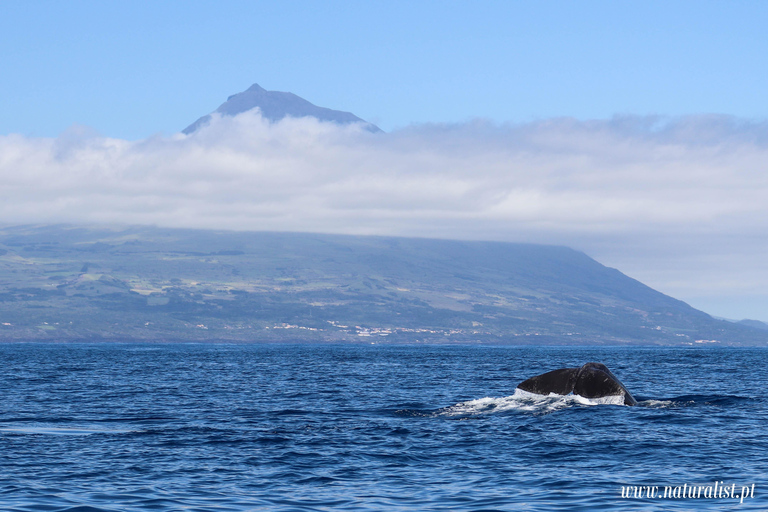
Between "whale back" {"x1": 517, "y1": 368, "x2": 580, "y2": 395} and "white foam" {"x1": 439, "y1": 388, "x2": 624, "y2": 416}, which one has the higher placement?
"whale back" {"x1": 517, "y1": 368, "x2": 580, "y2": 395}

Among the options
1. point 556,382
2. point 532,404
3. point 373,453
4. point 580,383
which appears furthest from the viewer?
point 532,404

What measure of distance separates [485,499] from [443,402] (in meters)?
21.7

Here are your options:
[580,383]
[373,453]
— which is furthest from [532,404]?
[373,453]

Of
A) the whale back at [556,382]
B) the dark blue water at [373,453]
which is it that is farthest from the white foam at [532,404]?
the whale back at [556,382]

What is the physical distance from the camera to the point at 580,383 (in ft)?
112

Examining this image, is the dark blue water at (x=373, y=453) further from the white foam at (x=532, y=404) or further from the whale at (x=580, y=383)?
the whale at (x=580, y=383)

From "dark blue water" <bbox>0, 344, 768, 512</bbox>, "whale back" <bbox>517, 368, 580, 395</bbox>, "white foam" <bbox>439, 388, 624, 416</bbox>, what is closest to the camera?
"dark blue water" <bbox>0, 344, 768, 512</bbox>

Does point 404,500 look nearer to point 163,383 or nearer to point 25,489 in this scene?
point 25,489

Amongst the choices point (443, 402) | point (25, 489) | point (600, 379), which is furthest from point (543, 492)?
point (443, 402)

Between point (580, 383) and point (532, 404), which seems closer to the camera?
point (580, 383)

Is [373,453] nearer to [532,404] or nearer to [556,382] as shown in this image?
[556,382]

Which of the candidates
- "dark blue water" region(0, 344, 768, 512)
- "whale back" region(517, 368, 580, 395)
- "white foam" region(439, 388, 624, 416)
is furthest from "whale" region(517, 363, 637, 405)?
"dark blue water" region(0, 344, 768, 512)

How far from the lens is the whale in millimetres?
33656

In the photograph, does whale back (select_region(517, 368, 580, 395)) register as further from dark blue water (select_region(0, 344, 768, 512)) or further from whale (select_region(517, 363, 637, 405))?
dark blue water (select_region(0, 344, 768, 512))
